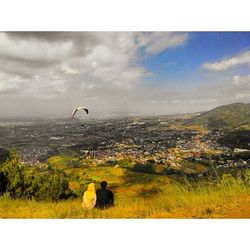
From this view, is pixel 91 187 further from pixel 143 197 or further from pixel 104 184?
pixel 143 197

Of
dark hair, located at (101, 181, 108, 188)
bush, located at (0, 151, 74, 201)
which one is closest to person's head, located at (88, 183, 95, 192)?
dark hair, located at (101, 181, 108, 188)

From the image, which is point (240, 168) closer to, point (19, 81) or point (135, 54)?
point (135, 54)

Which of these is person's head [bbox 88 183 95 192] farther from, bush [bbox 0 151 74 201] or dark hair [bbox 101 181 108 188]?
bush [bbox 0 151 74 201]

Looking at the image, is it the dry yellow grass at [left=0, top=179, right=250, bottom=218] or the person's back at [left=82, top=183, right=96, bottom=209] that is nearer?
the dry yellow grass at [left=0, top=179, right=250, bottom=218]

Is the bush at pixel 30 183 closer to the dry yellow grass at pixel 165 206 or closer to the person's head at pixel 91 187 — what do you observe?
the dry yellow grass at pixel 165 206

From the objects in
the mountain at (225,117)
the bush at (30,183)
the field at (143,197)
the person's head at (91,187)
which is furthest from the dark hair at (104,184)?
the mountain at (225,117)
